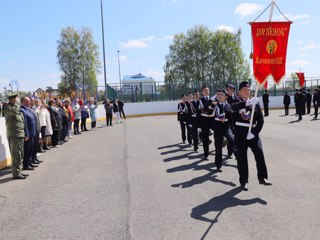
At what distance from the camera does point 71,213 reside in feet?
16.5

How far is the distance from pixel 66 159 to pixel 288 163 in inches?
251

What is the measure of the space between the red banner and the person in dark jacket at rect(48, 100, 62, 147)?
9.20m

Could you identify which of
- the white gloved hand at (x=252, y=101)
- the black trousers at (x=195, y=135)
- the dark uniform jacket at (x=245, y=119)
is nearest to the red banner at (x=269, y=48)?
the white gloved hand at (x=252, y=101)

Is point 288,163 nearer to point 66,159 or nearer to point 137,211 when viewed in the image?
point 137,211

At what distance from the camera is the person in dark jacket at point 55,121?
503 inches

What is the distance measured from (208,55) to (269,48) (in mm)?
48509

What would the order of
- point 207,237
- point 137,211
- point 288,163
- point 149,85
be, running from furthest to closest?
1. point 149,85
2. point 288,163
3. point 137,211
4. point 207,237

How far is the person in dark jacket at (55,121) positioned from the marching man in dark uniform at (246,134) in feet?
28.5

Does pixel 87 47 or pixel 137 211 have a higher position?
pixel 87 47

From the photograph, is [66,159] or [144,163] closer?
[144,163]

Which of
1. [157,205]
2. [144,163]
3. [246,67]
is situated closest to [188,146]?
[144,163]

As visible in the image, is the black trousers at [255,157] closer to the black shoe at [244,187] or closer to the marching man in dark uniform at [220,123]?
the black shoe at [244,187]

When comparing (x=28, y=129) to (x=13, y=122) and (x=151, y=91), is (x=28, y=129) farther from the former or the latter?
(x=151, y=91)

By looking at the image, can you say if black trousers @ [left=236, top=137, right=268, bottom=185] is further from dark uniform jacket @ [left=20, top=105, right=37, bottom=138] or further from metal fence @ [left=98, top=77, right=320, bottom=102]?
metal fence @ [left=98, top=77, right=320, bottom=102]
